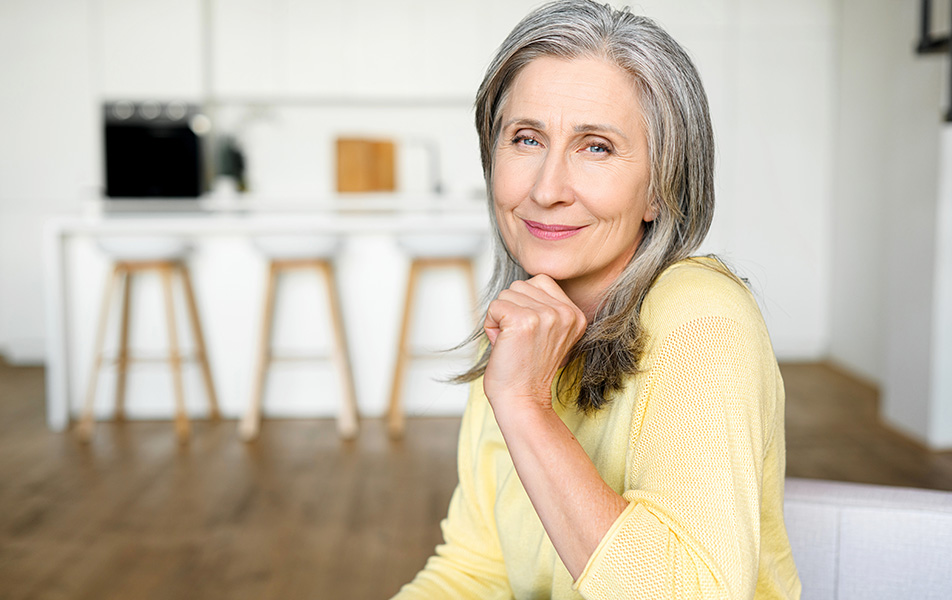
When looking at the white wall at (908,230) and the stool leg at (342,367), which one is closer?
the white wall at (908,230)

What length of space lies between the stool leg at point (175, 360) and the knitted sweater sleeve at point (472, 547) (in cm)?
303

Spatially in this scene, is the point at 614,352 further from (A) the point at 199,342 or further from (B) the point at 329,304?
(A) the point at 199,342

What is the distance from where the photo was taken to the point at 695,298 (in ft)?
2.79

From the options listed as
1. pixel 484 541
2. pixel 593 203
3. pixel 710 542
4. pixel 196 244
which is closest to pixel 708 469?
pixel 710 542

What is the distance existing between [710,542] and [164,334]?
3.96 meters

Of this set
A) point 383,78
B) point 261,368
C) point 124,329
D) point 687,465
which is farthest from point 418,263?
point 687,465

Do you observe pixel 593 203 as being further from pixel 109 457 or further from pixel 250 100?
pixel 250 100

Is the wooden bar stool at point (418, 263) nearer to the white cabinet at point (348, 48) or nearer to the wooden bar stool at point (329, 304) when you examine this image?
the wooden bar stool at point (329, 304)

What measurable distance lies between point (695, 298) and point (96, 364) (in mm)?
3750

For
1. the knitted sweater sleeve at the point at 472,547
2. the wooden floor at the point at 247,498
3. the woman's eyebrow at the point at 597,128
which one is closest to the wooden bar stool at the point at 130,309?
the wooden floor at the point at 247,498

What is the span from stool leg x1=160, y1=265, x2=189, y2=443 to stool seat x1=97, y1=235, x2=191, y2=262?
8cm

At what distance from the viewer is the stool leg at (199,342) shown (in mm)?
4141

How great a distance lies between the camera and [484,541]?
1.15m

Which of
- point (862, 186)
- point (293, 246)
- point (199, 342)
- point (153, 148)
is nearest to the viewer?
point (293, 246)
